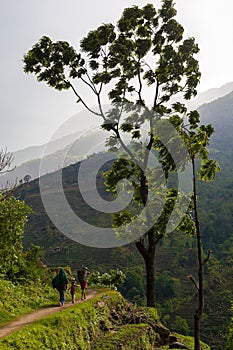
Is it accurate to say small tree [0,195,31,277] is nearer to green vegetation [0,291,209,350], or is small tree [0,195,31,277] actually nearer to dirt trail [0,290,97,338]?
dirt trail [0,290,97,338]

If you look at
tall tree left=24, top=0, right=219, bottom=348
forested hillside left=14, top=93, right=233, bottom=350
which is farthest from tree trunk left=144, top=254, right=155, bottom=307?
forested hillside left=14, top=93, right=233, bottom=350

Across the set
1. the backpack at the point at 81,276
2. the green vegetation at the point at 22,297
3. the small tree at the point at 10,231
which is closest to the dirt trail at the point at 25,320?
the green vegetation at the point at 22,297

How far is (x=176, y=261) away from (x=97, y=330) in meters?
131

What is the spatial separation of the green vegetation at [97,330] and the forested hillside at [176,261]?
6343 cm

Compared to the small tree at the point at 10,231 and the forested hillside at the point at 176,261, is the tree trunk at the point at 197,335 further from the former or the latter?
the forested hillside at the point at 176,261

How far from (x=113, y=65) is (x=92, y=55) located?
4.40 feet

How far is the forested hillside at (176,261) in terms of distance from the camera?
95.5 m

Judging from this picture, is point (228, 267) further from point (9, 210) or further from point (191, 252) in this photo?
point (9, 210)

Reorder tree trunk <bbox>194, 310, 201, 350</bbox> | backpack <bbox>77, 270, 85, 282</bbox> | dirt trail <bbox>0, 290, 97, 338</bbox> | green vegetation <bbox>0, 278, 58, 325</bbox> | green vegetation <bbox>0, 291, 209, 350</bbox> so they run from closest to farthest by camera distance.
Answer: green vegetation <bbox>0, 291, 209, 350</bbox>, dirt trail <bbox>0, 290, 97, 338</bbox>, green vegetation <bbox>0, 278, 58, 325</bbox>, tree trunk <bbox>194, 310, 201, 350</bbox>, backpack <bbox>77, 270, 85, 282</bbox>

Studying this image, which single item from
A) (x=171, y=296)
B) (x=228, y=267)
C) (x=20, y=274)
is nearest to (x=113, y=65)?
(x=20, y=274)

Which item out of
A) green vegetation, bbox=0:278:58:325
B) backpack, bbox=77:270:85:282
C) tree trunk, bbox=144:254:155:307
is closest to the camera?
green vegetation, bbox=0:278:58:325

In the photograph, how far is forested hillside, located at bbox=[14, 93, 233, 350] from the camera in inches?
3760

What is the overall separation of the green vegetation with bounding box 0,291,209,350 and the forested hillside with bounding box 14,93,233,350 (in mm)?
63433

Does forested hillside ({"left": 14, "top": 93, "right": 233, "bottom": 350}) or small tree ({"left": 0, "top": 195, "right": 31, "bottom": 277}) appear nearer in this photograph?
small tree ({"left": 0, "top": 195, "right": 31, "bottom": 277})
